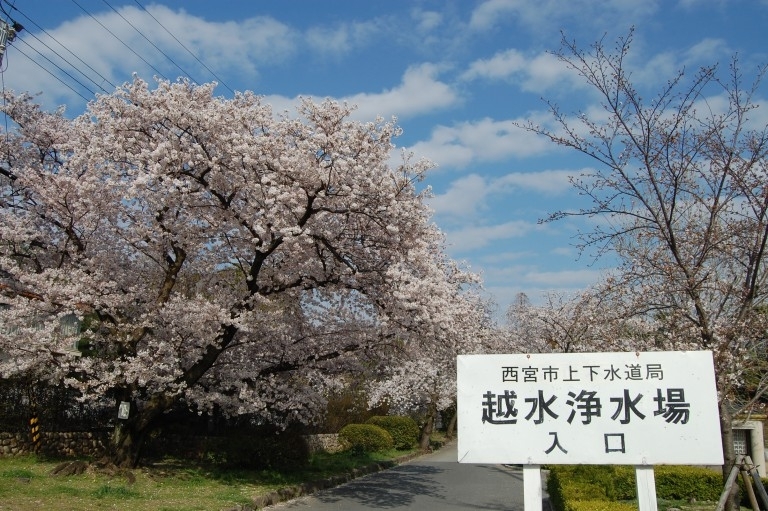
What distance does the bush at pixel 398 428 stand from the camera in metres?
29.2

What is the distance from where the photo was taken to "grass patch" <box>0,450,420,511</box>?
31.4 ft

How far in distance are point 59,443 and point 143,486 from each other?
5.04 metres

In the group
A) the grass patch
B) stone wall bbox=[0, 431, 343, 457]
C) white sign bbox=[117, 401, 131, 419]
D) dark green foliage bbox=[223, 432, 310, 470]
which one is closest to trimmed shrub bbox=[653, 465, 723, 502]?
the grass patch

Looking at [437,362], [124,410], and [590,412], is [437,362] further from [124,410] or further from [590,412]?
[590,412]

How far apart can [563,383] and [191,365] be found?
1032 cm

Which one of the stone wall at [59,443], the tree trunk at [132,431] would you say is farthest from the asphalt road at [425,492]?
the stone wall at [59,443]

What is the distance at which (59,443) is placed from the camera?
611 inches

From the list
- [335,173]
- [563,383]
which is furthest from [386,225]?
[563,383]

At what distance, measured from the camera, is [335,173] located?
11.3 meters

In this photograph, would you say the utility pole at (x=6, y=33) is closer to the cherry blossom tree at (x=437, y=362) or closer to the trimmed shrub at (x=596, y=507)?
the cherry blossom tree at (x=437, y=362)

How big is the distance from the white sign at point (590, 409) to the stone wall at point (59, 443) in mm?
12948

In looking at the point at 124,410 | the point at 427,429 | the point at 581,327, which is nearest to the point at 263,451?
the point at 124,410

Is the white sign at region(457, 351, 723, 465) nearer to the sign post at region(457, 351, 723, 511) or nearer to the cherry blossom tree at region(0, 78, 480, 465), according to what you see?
the sign post at region(457, 351, 723, 511)

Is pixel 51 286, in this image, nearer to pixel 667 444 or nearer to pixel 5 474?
pixel 5 474
